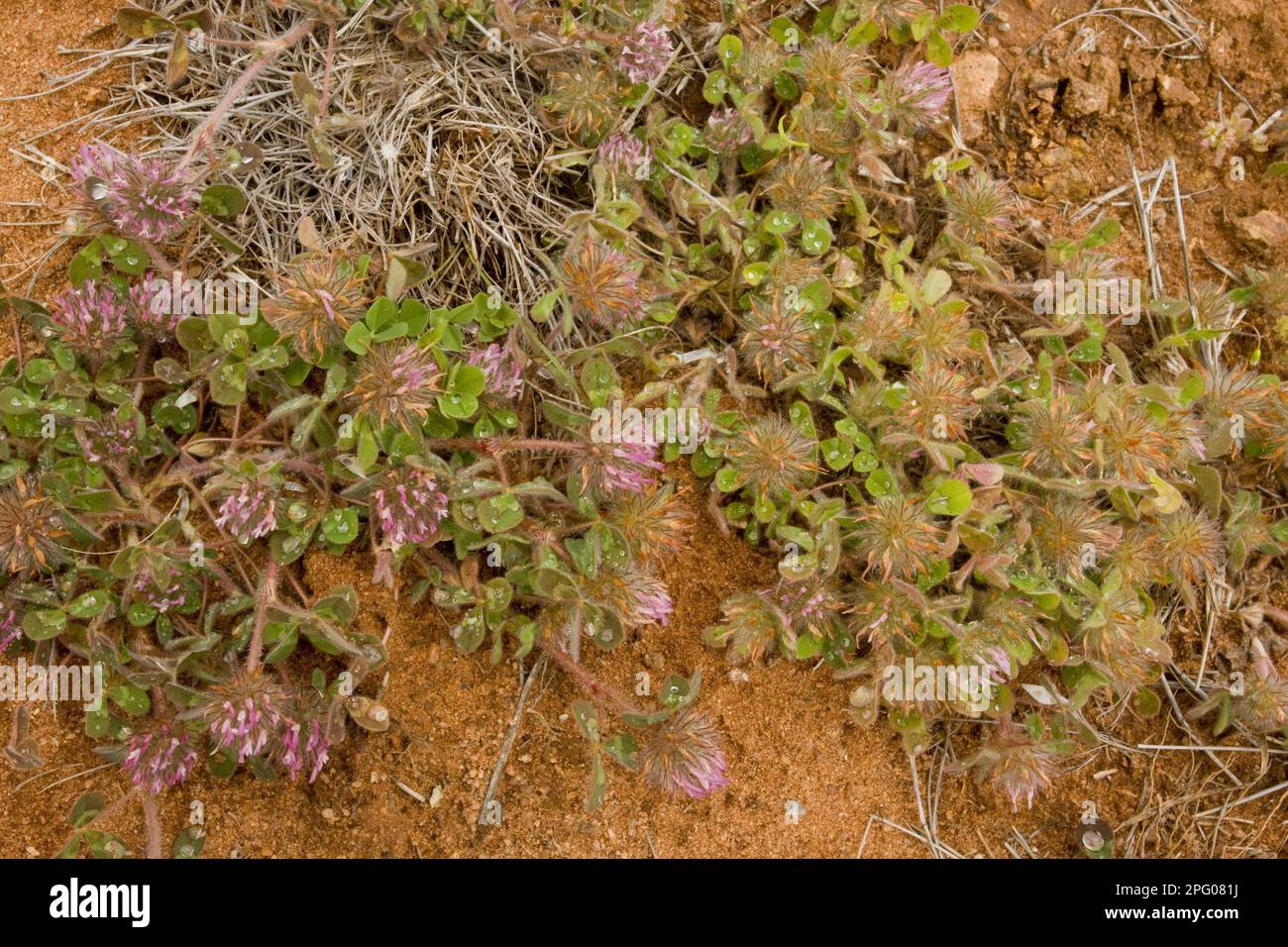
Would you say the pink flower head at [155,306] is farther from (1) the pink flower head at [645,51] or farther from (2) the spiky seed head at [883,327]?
(2) the spiky seed head at [883,327]

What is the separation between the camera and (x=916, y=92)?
3.00 m

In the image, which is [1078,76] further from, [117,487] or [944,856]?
[117,487]

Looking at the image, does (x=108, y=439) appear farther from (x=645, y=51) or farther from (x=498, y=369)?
(x=645, y=51)

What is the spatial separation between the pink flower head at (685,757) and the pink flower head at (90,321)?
68.8 inches

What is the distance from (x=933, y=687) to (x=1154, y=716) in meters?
0.78

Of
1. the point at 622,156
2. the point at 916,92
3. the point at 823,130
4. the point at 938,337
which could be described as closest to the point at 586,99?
the point at 622,156

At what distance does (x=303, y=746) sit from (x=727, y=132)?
6.60ft

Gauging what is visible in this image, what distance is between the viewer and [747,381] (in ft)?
9.81

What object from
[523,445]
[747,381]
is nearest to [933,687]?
[747,381]

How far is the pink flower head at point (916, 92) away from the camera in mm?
3000

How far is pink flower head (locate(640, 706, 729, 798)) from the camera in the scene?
261 centimetres

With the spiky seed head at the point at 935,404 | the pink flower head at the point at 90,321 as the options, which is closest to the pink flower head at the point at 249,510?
the pink flower head at the point at 90,321

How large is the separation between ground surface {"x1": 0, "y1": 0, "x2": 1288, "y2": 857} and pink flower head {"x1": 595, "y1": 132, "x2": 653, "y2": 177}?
2.95ft

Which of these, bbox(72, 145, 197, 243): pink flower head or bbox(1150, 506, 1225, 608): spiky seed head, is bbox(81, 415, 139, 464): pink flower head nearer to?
bbox(72, 145, 197, 243): pink flower head
